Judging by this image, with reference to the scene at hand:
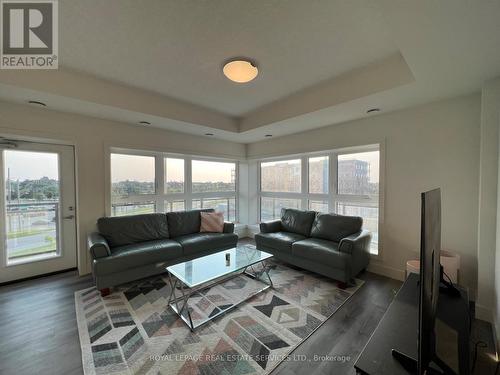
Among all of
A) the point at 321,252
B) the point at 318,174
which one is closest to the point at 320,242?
the point at 321,252

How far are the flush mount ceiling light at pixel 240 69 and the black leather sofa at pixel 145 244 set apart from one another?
235 cm

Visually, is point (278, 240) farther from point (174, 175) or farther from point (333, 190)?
point (174, 175)

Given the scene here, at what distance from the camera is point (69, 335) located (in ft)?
6.10

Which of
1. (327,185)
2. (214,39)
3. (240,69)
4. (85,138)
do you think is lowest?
(327,185)

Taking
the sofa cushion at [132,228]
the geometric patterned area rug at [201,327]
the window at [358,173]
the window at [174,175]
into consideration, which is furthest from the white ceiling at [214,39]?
the geometric patterned area rug at [201,327]

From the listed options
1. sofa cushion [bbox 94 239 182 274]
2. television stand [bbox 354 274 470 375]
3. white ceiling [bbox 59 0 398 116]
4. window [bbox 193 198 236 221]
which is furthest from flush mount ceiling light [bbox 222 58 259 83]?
window [bbox 193 198 236 221]

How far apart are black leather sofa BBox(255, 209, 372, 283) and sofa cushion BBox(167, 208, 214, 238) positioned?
1.19 m

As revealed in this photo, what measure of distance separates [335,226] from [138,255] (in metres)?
2.83

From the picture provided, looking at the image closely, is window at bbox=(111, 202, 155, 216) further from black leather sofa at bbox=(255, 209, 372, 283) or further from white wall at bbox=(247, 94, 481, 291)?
white wall at bbox=(247, 94, 481, 291)

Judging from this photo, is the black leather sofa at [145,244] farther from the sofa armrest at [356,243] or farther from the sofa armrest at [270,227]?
the sofa armrest at [356,243]

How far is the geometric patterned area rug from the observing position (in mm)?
1582

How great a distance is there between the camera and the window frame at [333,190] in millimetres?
3096

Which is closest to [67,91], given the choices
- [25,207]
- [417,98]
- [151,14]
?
[151,14]

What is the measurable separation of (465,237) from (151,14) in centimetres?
385
